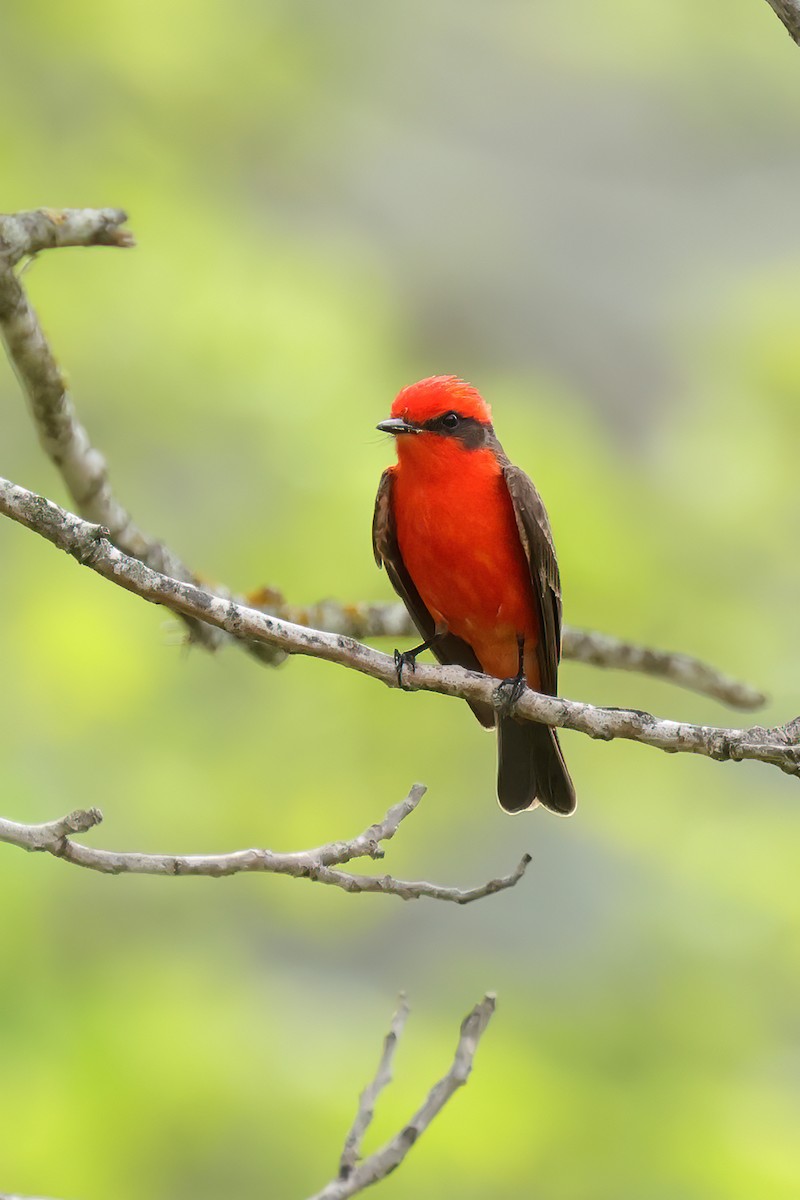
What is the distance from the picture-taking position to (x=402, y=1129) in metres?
3.29

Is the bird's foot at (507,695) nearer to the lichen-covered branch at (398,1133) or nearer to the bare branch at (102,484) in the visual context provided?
the bare branch at (102,484)

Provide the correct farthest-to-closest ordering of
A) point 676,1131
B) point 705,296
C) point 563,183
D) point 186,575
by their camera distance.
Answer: point 563,183 → point 705,296 → point 676,1131 → point 186,575

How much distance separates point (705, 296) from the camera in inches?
539

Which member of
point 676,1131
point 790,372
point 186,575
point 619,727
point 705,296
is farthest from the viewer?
point 705,296

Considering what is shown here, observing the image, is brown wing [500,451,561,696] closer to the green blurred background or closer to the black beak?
the black beak

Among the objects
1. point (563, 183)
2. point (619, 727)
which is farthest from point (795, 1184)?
point (563, 183)

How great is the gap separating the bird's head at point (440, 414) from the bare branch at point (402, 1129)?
2795 mm

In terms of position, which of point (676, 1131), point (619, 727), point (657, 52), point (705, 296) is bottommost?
point (619, 727)

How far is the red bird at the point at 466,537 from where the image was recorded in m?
5.66

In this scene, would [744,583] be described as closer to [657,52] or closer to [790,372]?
[790,372]

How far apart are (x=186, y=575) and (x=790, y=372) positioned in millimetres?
6369

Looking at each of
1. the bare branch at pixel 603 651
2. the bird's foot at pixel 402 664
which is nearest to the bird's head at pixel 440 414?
the bare branch at pixel 603 651

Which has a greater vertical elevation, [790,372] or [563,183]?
[563,183]

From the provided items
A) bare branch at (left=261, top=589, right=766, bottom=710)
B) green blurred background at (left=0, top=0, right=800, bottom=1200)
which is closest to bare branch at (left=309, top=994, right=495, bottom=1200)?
bare branch at (left=261, top=589, right=766, bottom=710)
